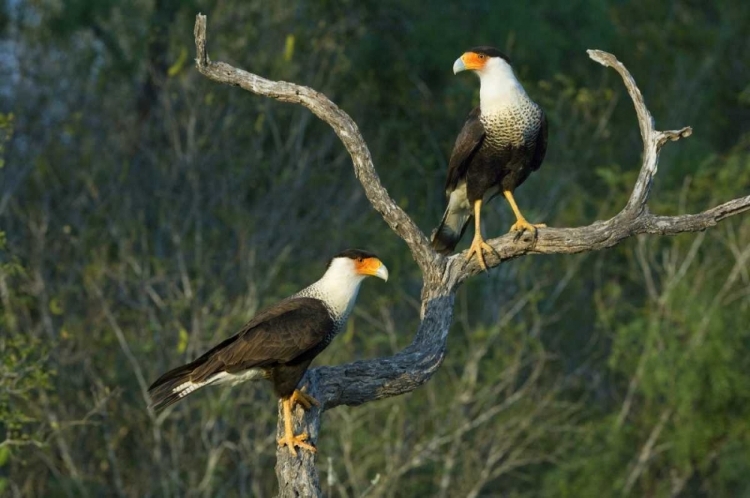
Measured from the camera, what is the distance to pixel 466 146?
740 centimetres

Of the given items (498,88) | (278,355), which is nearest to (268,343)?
(278,355)

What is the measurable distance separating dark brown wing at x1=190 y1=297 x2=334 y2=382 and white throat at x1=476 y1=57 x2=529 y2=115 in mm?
1509

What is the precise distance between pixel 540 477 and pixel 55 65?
5.86m

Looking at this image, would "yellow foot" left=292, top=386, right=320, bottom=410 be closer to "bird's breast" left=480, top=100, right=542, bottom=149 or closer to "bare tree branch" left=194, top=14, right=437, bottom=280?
"bare tree branch" left=194, top=14, right=437, bottom=280

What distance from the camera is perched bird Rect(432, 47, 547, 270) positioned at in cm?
731

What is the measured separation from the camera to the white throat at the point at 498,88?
24.0 feet

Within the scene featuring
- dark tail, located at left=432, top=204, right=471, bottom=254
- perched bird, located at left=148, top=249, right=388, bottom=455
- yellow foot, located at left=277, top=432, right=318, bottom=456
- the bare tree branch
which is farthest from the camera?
dark tail, located at left=432, top=204, right=471, bottom=254

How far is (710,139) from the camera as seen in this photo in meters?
21.0

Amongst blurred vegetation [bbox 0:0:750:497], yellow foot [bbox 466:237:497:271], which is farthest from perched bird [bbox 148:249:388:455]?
blurred vegetation [bbox 0:0:750:497]

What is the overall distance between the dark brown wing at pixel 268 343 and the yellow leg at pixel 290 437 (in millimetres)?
216

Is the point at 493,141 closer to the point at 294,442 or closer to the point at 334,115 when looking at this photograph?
the point at 334,115

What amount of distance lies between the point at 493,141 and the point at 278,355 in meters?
1.69

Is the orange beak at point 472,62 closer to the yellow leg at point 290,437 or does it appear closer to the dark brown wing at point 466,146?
the dark brown wing at point 466,146

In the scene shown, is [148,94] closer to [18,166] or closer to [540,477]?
[18,166]
